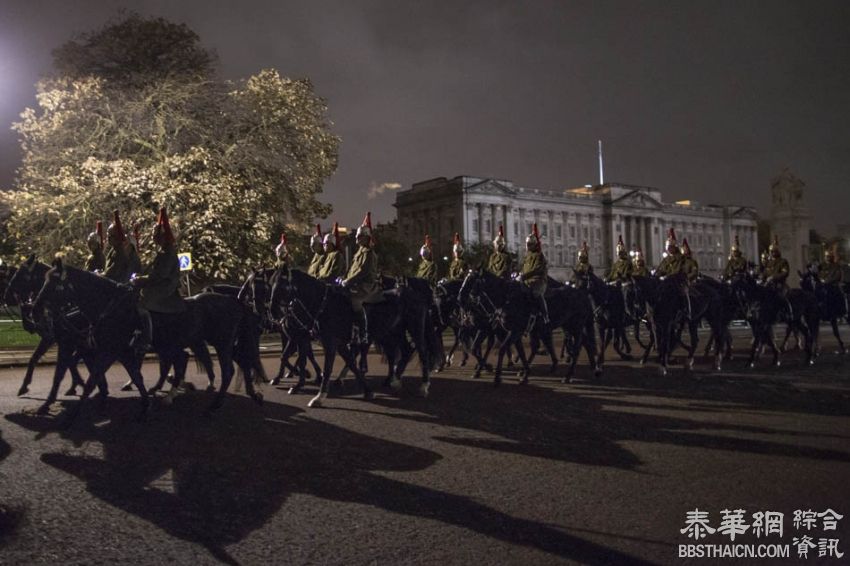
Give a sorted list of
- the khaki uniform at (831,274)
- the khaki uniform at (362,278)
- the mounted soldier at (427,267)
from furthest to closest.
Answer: the khaki uniform at (831,274) < the mounted soldier at (427,267) < the khaki uniform at (362,278)

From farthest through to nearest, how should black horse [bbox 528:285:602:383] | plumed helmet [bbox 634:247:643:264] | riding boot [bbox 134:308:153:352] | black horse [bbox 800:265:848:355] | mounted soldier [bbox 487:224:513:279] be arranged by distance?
black horse [bbox 800:265:848:355]
plumed helmet [bbox 634:247:643:264]
mounted soldier [bbox 487:224:513:279]
black horse [bbox 528:285:602:383]
riding boot [bbox 134:308:153:352]

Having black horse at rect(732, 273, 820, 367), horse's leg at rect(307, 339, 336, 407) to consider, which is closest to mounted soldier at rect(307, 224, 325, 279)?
horse's leg at rect(307, 339, 336, 407)

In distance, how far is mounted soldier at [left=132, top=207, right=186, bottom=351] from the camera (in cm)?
1128

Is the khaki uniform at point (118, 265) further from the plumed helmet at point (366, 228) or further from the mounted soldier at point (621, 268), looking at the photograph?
the mounted soldier at point (621, 268)

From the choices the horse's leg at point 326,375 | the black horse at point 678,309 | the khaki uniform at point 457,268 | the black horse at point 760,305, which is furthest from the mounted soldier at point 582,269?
the horse's leg at point 326,375

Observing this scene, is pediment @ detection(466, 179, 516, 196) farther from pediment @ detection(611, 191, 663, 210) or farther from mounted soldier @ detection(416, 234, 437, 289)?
mounted soldier @ detection(416, 234, 437, 289)

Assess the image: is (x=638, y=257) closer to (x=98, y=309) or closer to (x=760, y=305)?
(x=760, y=305)

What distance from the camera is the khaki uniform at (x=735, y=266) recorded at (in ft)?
69.7

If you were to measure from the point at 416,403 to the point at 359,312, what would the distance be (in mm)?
2002

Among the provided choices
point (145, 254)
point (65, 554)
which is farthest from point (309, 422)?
point (145, 254)

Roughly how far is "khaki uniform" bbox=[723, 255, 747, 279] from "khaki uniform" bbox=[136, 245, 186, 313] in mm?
15130

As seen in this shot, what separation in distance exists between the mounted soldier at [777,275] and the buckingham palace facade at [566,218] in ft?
306

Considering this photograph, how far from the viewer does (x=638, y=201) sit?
14475cm

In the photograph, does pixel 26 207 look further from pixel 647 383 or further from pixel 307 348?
pixel 647 383
